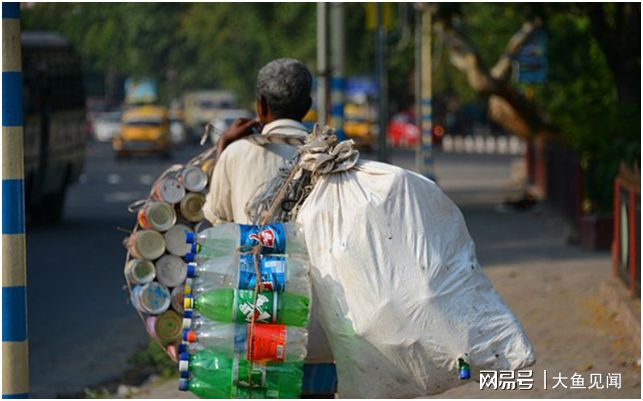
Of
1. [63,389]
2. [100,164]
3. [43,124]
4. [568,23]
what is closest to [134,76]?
[100,164]

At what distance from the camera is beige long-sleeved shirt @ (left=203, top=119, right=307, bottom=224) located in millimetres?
5781

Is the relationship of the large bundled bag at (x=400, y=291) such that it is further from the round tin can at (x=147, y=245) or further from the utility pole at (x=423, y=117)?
the utility pole at (x=423, y=117)

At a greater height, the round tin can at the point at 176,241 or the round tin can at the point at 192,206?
the round tin can at the point at 192,206

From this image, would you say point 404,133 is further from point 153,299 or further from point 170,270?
point 153,299

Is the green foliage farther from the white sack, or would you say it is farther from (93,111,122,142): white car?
(93,111,122,142): white car

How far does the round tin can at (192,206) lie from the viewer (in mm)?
6125

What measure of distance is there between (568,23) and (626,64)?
6.97 metres

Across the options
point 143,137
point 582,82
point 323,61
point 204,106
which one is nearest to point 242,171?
point 323,61

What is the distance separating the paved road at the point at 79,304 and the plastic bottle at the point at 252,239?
204 inches

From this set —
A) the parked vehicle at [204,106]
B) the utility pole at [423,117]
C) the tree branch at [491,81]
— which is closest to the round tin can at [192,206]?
the tree branch at [491,81]

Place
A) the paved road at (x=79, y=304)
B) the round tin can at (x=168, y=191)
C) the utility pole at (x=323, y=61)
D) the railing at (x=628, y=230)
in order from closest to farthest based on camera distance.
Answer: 1. the round tin can at (x=168, y=191)
2. the paved road at (x=79, y=304)
3. the railing at (x=628, y=230)
4. the utility pole at (x=323, y=61)

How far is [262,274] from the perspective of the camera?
4.88 metres

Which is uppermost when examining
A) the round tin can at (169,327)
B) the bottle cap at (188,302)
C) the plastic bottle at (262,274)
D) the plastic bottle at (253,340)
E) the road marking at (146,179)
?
the plastic bottle at (262,274)

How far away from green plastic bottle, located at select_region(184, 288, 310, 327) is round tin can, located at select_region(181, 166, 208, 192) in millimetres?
1269
